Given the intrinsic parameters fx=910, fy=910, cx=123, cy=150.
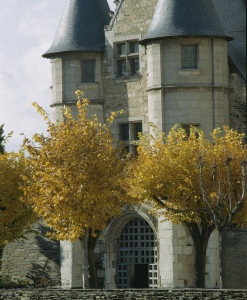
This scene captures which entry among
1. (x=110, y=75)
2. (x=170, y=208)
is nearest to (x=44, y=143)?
(x=170, y=208)

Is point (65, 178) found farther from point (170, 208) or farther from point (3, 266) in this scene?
point (3, 266)

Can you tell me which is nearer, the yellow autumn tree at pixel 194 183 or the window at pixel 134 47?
the yellow autumn tree at pixel 194 183

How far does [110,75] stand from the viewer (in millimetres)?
42219

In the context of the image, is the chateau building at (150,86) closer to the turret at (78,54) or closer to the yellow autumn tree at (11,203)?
the turret at (78,54)

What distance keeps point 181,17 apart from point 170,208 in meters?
10.6

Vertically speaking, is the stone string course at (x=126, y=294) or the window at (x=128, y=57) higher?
the window at (x=128, y=57)

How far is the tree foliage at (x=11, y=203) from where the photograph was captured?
38.8m

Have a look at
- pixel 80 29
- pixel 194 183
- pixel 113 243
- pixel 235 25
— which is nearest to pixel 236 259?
pixel 113 243

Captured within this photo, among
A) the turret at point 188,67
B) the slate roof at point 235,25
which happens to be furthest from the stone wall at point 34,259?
the slate roof at point 235,25

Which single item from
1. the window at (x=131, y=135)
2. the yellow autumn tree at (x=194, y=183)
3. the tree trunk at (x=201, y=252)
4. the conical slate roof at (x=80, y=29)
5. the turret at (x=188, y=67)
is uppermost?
the conical slate roof at (x=80, y=29)

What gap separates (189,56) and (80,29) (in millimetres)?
5781

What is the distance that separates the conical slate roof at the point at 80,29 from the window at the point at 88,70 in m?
0.79

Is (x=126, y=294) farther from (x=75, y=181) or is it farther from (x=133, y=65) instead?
(x=133, y=65)

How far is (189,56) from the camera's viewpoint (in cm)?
3953
